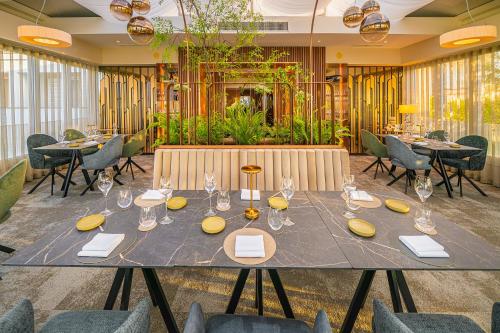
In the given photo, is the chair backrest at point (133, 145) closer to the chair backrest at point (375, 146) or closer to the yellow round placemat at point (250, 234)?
the chair backrest at point (375, 146)

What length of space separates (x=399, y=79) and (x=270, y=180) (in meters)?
7.93

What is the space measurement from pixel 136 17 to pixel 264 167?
2473 millimetres

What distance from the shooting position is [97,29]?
668 centimetres

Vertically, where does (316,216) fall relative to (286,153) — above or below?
below

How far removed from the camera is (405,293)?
181cm

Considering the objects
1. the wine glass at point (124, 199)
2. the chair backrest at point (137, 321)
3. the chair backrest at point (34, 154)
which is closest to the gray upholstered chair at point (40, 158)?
the chair backrest at point (34, 154)

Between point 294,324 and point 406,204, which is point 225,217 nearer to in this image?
point 294,324

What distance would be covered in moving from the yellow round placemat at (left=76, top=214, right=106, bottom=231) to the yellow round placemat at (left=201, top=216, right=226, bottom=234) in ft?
1.96

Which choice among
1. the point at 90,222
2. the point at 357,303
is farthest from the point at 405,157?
the point at 90,222

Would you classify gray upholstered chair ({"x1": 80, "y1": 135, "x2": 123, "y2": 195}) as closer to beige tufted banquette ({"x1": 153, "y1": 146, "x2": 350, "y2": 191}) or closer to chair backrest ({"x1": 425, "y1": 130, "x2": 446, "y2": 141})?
beige tufted banquette ({"x1": 153, "y1": 146, "x2": 350, "y2": 191})

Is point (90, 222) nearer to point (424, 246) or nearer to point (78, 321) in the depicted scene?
point (78, 321)

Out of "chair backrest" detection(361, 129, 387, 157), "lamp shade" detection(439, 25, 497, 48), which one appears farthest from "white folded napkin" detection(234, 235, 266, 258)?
"chair backrest" detection(361, 129, 387, 157)

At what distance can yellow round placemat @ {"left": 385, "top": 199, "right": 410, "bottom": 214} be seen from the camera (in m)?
1.88

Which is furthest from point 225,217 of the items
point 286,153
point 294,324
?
point 286,153
